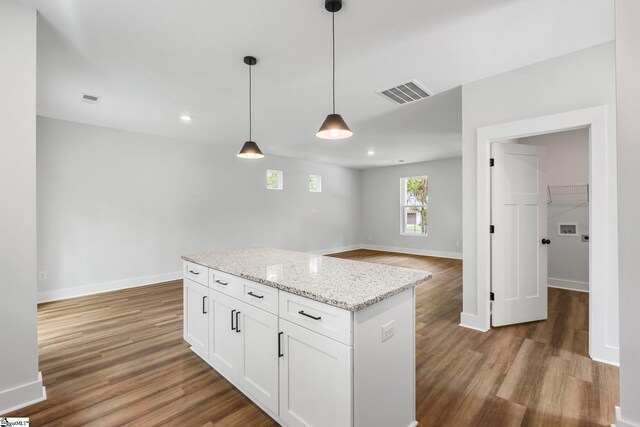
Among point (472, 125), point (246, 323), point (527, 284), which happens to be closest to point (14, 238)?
point (246, 323)

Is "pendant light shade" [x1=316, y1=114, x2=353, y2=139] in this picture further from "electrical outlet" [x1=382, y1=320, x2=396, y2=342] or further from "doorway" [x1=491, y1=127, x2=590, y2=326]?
"doorway" [x1=491, y1=127, x2=590, y2=326]

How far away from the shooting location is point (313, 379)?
4.96ft

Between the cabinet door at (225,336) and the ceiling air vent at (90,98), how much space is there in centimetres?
300

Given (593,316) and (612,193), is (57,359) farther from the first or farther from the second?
(612,193)

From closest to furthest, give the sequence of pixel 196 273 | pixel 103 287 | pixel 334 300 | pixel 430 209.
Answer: pixel 334 300
pixel 196 273
pixel 103 287
pixel 430 209

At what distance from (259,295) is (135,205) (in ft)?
14.2

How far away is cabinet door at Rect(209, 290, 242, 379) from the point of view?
2.06 meters

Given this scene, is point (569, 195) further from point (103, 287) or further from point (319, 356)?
point (103, 287)

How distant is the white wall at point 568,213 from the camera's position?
4.40m

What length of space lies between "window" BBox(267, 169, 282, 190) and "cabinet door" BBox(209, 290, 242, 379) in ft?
16.7

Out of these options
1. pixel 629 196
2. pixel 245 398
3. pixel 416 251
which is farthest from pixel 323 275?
pixel 416 251

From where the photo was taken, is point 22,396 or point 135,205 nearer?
point 22,396

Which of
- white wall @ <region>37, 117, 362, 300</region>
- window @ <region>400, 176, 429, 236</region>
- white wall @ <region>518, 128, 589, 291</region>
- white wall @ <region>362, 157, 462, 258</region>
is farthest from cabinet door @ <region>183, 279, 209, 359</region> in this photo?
window @ <region>400, 176, 429, 236</region>

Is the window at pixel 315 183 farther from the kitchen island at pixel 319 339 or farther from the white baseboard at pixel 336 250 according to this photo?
the kitchen island at pixel 319 339
